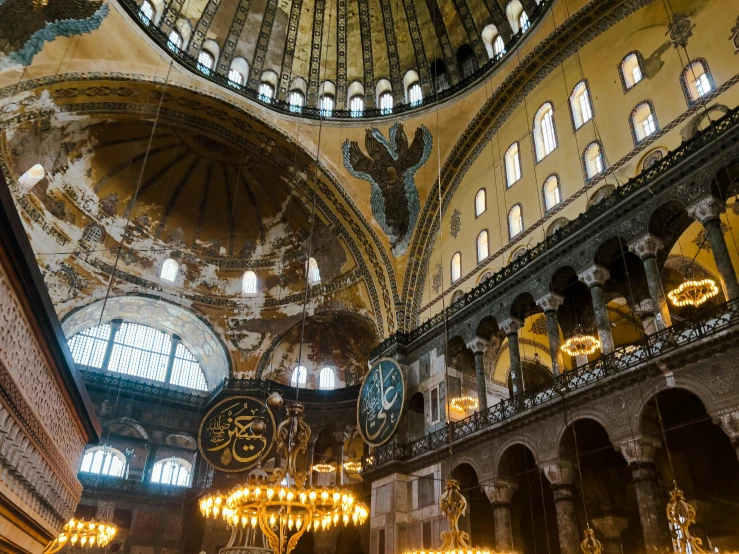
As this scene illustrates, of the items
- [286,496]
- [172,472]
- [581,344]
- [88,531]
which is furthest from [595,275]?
[172,472]

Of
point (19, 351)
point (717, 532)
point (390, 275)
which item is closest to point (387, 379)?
point (390, 275)

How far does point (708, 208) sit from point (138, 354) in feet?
50.0

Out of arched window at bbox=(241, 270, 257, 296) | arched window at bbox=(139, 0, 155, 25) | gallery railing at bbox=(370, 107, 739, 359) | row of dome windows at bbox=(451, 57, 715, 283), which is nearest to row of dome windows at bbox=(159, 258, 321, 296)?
arched window at bbox=(241, 270, 257, 296)

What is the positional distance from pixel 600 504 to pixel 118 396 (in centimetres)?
1284

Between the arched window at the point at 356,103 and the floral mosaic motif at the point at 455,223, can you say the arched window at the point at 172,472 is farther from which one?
the arched window at the point at 356,103

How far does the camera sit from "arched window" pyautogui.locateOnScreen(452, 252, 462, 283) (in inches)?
535

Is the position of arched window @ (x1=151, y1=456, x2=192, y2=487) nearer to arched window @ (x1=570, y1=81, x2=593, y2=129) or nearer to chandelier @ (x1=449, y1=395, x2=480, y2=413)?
chandelier @ (x1=449, y1=395, x2=480, y2=413)

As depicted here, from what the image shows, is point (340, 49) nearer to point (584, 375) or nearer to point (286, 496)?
point (584, 375)

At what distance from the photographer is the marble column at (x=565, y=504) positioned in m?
8.58

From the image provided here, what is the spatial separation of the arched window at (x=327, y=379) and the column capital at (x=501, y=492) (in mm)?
7970

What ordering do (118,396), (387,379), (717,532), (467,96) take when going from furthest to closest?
(118,396) → (467,96) → (387,379) → (717,532)

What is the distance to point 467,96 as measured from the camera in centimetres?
1442

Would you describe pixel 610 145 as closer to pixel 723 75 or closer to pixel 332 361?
pixel 723 75

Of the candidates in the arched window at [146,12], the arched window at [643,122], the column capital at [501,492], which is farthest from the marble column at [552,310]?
the arched window at [146,12]
